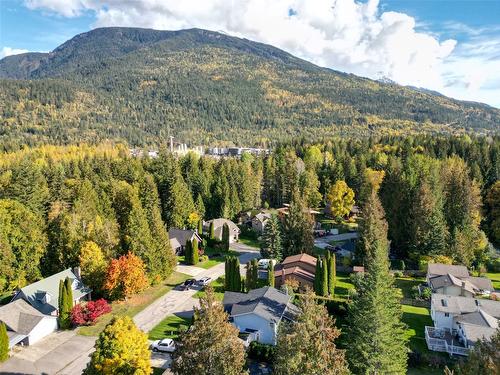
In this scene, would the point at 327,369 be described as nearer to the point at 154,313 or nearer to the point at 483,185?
the point at 154,313

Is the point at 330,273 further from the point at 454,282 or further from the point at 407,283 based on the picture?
the point at 454,282

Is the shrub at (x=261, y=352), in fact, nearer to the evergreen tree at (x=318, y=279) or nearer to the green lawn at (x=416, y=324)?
the green lawn at (x=416, y=324)

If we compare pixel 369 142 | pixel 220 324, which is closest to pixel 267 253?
pixel 220 324

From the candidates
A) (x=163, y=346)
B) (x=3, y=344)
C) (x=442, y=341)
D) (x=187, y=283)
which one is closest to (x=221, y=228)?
(x=187, y=283)

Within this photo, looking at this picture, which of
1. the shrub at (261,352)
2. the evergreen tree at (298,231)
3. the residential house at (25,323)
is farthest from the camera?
the evergreen tree at (298,231)

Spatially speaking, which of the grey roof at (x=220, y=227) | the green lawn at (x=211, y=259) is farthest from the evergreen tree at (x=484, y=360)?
the grey roof at (x=220, y=227)

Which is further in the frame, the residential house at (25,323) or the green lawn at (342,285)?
the green lawn at (342,285)
